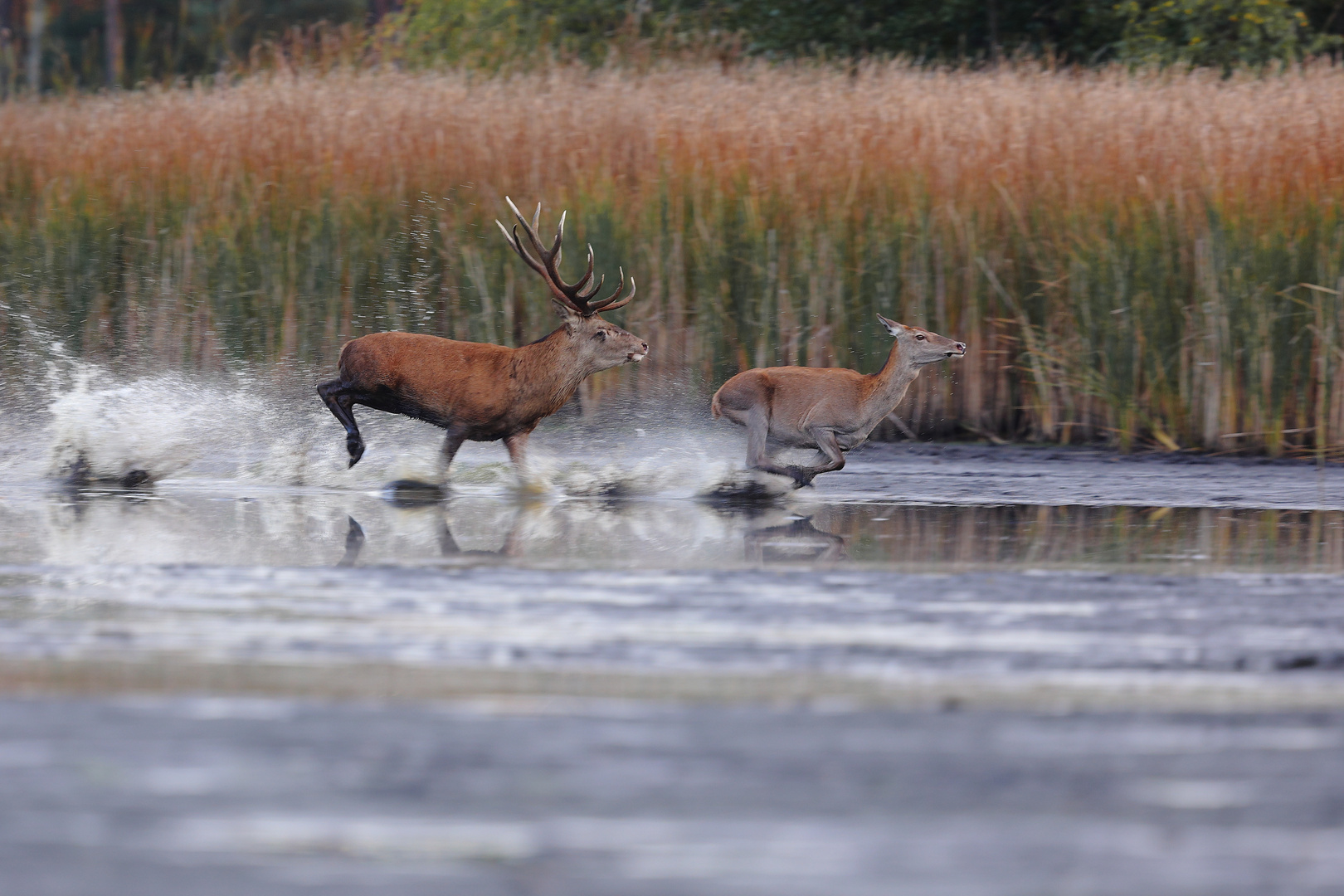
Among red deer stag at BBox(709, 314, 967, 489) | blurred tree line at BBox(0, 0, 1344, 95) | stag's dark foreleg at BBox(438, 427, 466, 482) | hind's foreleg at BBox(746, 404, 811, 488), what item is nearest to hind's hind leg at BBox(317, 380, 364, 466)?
stag's dark foreleg at BBox(438, 427, 466, 482)

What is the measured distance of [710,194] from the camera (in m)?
14.2

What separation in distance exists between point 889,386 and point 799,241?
2766 mm

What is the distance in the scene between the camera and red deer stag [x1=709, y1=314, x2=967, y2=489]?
1097 centimetres

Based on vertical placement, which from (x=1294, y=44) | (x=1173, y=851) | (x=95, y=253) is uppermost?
(x=1294, y=44)

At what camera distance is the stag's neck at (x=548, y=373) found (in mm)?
10727

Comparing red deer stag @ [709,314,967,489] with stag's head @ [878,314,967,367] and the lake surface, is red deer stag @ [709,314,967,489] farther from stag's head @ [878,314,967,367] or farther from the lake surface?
the lake surface

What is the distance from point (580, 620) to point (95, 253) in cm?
1008

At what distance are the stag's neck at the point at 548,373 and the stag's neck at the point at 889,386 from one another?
1.66 m

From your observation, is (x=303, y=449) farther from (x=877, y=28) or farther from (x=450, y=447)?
(x=877, y=28)

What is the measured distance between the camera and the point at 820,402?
1097 cm

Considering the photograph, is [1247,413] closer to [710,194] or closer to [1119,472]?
[1119,472]

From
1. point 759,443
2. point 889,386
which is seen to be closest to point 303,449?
point 759,443

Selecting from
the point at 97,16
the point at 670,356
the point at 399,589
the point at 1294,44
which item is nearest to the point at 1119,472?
the point at 670,356

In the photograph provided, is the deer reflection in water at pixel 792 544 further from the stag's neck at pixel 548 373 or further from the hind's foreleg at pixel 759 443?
the stag's neck at pixel 548 373
